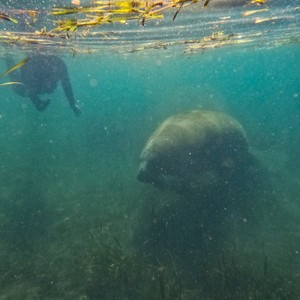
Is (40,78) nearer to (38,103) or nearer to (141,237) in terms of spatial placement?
(38,103)

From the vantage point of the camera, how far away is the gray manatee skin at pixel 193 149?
10859mm

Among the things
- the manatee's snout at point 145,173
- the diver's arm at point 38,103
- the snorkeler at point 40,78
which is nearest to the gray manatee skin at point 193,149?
the manatee's snout at point 145,173

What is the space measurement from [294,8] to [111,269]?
12545 millimetres

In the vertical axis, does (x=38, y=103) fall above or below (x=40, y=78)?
below

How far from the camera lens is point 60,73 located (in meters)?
15.3

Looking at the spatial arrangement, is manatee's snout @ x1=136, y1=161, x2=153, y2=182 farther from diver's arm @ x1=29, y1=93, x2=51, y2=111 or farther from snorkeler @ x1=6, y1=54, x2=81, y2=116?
diver's arm @ x1=29, y1=93, x2=51, y2=111

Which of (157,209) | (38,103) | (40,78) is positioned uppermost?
(40,78)

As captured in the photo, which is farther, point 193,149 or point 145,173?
point 193,149

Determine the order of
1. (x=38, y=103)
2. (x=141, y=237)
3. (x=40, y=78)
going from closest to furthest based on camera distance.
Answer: (x=141, y=237)
(x=38, y=103)
(x=40, y=78)

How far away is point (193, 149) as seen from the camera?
11.6m

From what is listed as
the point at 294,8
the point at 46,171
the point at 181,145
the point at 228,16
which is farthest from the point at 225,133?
the point at 46,171

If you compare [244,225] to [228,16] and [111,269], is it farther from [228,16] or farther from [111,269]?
[228,16]

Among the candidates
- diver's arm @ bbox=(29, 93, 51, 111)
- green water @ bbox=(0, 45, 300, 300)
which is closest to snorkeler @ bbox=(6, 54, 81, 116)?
diver's arm @ bbox=(29, 93, 51, 111)

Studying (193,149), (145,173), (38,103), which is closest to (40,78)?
(38,103)
